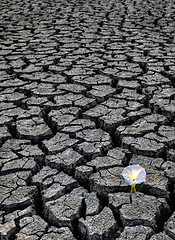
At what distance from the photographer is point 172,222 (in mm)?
1521

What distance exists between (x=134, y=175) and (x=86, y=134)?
0.70 metres

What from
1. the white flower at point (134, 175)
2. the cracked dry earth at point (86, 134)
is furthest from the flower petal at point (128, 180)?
the cracked dry earth at point (86, 134)

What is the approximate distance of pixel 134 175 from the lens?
1.68m

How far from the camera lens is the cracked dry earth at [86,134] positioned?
156 cm

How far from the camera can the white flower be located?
5.35 feet

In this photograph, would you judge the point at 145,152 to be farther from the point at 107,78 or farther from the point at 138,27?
the point at 138,27

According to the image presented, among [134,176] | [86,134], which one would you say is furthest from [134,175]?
[86,134]

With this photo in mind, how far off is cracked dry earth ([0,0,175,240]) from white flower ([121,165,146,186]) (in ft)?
0.32

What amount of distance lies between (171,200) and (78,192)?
1.70ft

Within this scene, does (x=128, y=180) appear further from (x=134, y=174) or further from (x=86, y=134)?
(x=86, y=134)

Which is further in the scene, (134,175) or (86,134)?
(86,134)

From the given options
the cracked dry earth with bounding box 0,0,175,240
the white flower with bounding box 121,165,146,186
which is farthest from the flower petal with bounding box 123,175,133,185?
the cracked dry earth with bounding box 0,0,175,240

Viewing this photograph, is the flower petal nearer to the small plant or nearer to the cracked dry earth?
the small plant

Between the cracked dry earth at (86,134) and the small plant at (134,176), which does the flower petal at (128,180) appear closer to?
the small plant at (134,176)
